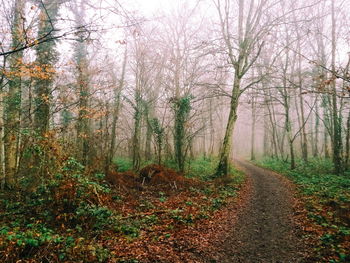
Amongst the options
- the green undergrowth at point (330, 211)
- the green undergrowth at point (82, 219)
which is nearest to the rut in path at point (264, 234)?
the green undergrowth at point (330, 211)

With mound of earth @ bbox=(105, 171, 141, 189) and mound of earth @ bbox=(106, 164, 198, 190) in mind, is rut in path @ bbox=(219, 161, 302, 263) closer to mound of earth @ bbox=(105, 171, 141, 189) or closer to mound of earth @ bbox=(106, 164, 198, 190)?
mound of earth @ bbox=(106, 164, 198, 190)

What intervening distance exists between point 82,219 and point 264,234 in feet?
16.2

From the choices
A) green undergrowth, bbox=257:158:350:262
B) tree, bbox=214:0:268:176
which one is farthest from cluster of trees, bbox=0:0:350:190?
green undergrowth, bbox=257:158:350:262

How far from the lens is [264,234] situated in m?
5.50

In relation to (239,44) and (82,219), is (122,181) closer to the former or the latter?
(82,219)

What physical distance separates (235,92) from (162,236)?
32.4 feet

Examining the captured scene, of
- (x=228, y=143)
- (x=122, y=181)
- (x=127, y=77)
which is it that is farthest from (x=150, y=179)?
(x=127, y=77)

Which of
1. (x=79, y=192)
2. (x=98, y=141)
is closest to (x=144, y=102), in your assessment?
(x=98, y=141)

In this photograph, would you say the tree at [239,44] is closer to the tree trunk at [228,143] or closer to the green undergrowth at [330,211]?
the tree trunk at [228,143]

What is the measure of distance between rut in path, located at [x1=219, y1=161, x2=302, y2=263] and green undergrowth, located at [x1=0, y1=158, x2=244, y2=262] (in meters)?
1.14

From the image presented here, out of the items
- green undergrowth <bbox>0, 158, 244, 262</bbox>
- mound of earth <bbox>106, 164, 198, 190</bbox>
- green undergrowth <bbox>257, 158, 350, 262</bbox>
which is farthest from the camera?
mound of earth <bbox>106, 164, 198, 190</bbox>

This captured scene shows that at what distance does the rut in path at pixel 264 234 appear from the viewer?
14.9 feet

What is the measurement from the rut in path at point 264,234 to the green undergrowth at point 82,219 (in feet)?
3.74

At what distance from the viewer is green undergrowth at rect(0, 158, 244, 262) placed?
13.7 ft
